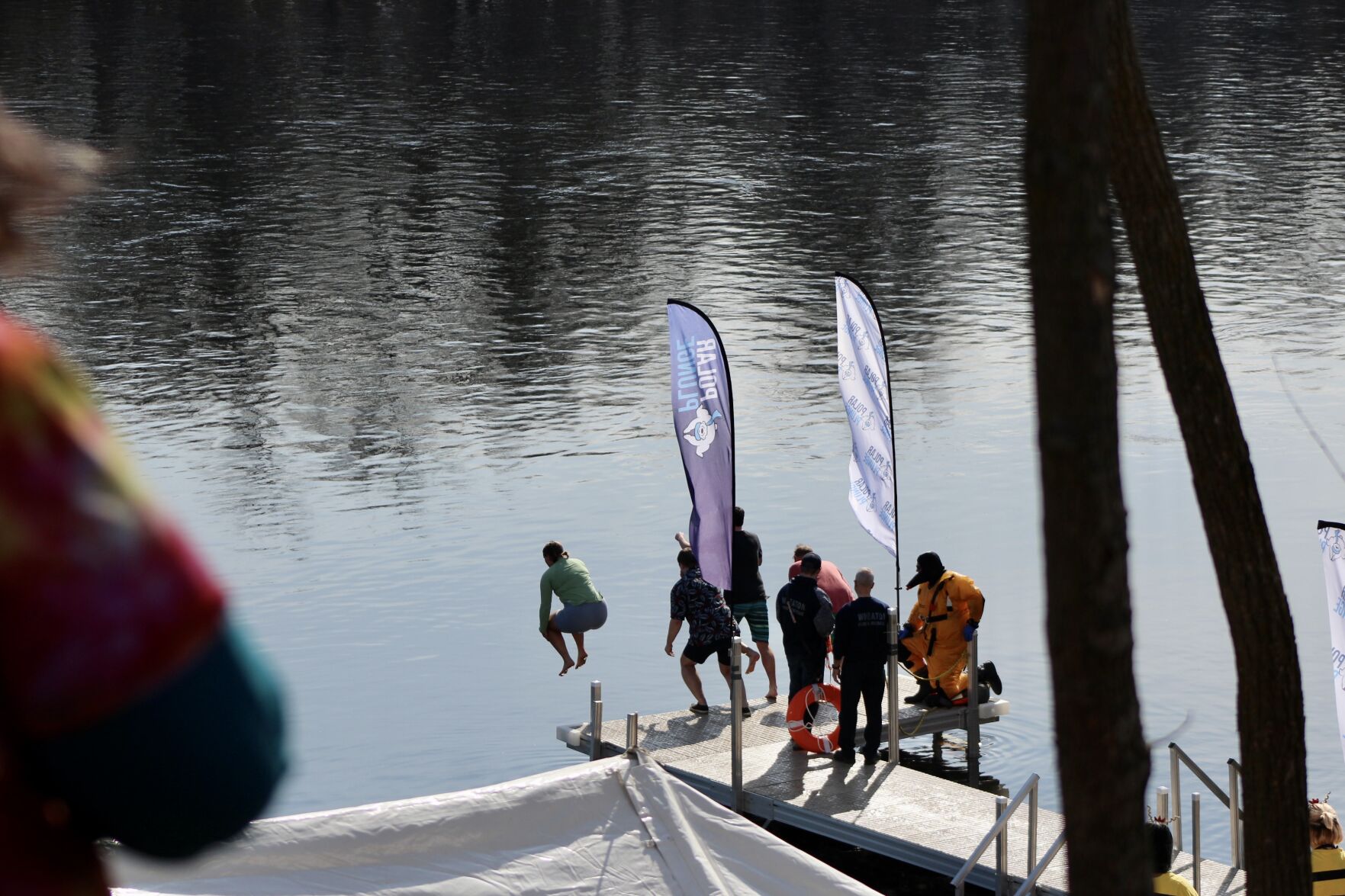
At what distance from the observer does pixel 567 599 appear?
16.1 meters

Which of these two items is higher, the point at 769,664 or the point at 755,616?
the point at 755,616

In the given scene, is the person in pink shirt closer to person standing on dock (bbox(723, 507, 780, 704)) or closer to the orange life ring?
person standing on dock (bbox(723, 507, 780, 704))

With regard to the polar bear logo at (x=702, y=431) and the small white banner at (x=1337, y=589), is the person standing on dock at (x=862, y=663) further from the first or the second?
the small white banner at (x=1337, y=589)

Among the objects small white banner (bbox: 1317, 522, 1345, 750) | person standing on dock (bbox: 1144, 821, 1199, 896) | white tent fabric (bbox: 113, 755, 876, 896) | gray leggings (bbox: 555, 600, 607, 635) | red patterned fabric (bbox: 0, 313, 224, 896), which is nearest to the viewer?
red patterned fabric (bbox: 0, 313, 224, 896)

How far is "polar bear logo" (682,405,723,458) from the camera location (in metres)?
14.6

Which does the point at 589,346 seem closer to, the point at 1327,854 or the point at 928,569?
the point at 928,569

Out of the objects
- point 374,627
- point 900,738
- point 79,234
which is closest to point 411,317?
point 79,234

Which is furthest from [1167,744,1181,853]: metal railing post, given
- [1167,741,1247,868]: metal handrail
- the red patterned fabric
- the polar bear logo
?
the red patterned fabric

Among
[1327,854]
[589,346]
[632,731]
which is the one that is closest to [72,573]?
[1327,854]

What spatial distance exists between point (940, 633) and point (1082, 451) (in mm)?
12048

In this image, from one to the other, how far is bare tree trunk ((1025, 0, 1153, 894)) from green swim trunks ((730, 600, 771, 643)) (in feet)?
41.7

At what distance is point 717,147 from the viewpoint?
48938 millimetres

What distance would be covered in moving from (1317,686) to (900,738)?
451cm

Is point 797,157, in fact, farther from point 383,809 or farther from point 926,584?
point 383,809
